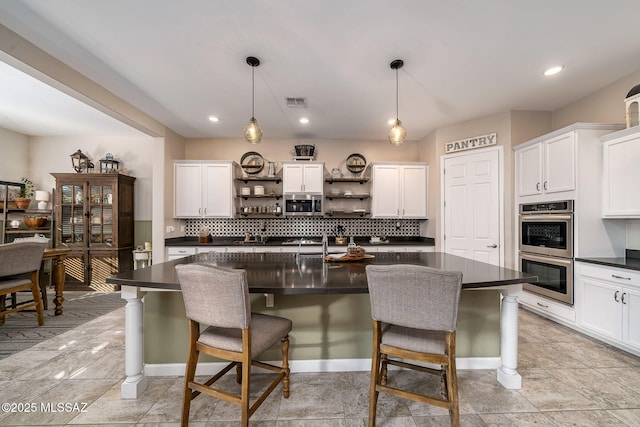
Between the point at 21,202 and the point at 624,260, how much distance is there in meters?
8.68

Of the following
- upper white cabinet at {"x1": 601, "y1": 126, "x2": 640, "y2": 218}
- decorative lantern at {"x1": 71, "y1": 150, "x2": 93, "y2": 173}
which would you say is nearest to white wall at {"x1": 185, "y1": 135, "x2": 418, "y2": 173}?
decorative lantern at {"x1": 71, "y1": 150, "x2": 93, "y2": 173}

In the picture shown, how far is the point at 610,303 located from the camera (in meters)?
2.59

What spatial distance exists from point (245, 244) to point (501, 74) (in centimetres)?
404

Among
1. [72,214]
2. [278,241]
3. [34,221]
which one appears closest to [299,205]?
[278,241]

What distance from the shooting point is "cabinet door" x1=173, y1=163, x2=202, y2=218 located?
180 inches

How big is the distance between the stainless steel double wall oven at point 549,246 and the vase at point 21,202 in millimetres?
8029

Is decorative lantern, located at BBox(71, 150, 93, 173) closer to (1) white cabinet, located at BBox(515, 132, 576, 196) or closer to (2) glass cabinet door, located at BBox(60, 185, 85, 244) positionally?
(2) glass cabinet door, located at BBox(60, 185, 85, 244)

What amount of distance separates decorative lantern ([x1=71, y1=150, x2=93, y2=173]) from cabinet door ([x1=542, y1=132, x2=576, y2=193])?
7.16 meters

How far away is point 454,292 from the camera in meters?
1.34

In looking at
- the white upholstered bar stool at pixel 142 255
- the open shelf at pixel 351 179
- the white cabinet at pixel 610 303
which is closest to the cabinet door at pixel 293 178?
the open shelf at pixel 351 179

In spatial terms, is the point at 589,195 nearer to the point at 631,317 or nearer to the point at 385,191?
the point at 631,317

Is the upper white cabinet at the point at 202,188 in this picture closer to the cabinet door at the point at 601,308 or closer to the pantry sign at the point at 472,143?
the pantry sign at the point at 472,143

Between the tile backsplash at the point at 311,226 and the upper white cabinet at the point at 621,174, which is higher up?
the upper white cabinet at the point at 621,174

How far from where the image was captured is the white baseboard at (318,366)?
216 cm
